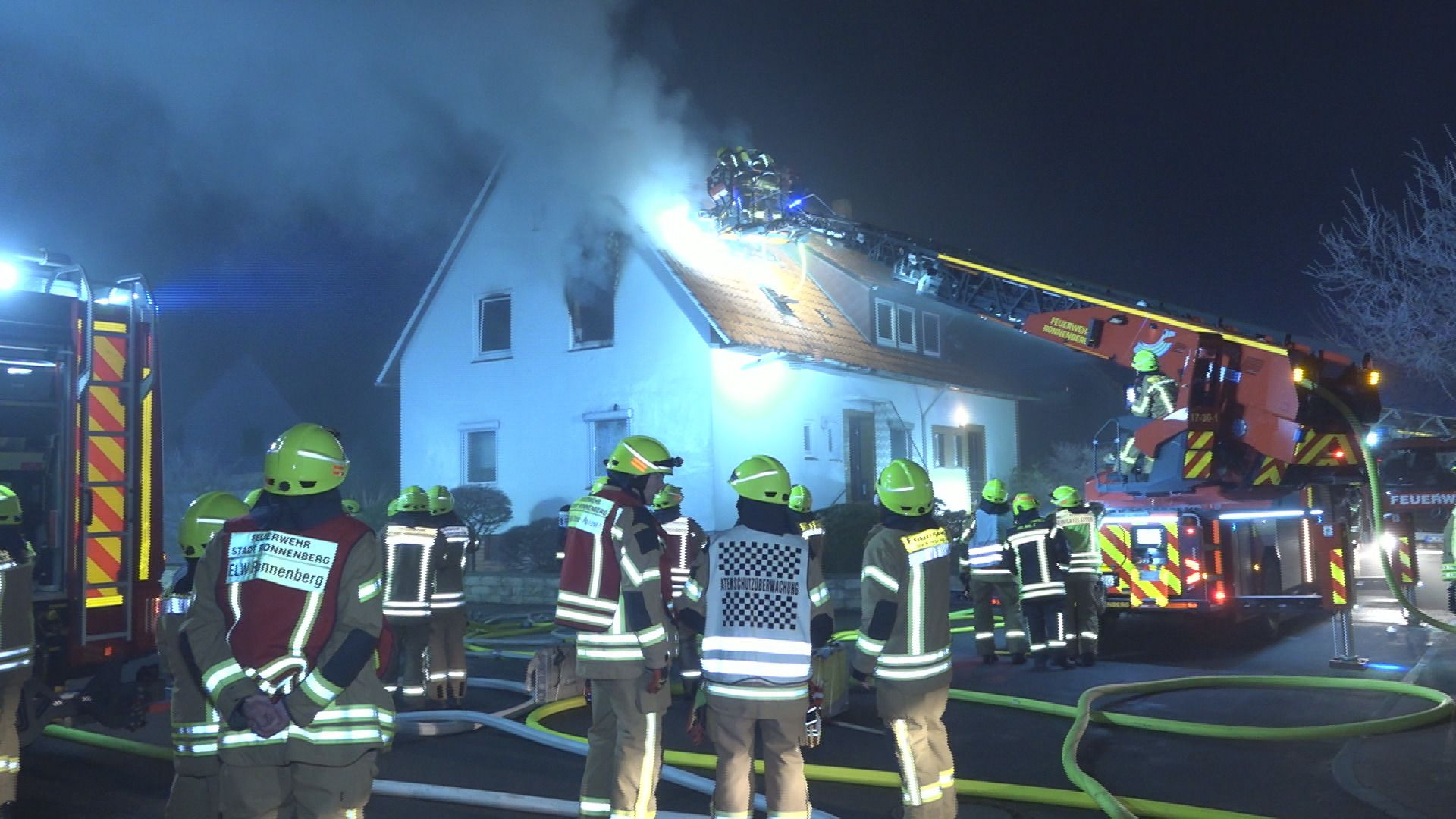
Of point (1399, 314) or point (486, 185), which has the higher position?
point (486, 185)

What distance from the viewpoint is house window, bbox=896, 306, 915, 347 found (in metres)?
23.5

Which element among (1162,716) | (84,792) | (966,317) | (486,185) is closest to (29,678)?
(84,792)

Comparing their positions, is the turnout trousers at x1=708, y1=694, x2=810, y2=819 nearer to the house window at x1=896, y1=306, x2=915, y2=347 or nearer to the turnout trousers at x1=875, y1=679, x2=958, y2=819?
the turnout trousers at x1=875, y1=679, x2=958, y2=819

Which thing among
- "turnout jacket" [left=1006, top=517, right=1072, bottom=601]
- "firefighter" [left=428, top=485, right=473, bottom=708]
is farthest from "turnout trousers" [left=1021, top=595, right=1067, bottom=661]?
"firefighter" [left=428, top=485, right=473, bottom=708]

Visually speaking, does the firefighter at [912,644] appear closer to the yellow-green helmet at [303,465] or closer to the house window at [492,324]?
the yellow-green helmet at [303,465]

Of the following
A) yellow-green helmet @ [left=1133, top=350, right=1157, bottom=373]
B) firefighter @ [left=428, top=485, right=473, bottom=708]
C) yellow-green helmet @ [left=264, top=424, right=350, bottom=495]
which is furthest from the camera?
yellow-green helmet @ [left=1133, top=350, right=1157, bottom=373]

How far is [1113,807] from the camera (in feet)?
17.2

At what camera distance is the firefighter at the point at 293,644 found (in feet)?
11.9

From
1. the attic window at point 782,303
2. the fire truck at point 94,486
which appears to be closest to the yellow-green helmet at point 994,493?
the fire truck at point 94,486

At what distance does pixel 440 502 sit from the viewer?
9.00 m

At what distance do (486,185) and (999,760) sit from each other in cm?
1624

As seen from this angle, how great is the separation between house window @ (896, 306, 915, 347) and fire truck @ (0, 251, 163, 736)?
59.2 ft

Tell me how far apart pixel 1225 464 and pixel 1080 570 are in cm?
168

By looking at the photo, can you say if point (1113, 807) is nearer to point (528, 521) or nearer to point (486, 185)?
point (528, 521)
